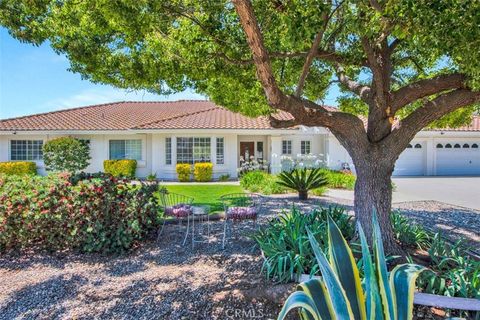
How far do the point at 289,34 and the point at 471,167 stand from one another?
1084 inches

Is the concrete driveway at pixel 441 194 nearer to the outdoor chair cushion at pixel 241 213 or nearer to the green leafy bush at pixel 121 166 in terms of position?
the outdoor chair cushion at pixel 241 213

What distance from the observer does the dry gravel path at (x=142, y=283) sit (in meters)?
4.33

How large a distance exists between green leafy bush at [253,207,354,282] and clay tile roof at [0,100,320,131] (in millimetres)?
14859

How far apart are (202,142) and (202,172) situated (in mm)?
2440

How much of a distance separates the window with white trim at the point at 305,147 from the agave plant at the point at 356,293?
2284cm

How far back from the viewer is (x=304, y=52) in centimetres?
670

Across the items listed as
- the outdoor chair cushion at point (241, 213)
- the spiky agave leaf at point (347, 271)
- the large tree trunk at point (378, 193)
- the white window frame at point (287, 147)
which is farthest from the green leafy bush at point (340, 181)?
the spiky agave leaf at point (347, 271)

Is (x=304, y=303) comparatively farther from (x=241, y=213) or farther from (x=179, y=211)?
(x=179, y=211)

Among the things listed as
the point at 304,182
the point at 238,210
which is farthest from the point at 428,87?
the point at 304,182

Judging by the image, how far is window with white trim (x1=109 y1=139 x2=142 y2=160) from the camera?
2348 centimetres

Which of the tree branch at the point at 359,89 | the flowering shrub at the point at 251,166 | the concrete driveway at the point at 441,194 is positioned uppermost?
the tree branch at the point at 359,89

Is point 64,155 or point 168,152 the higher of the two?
point 168,152

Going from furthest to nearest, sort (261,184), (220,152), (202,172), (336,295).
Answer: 1. (220,152)
2. (202,172)
3. (261,184)
4. (336,295)

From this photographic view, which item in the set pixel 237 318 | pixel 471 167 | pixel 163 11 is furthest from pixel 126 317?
pixel 471 167
